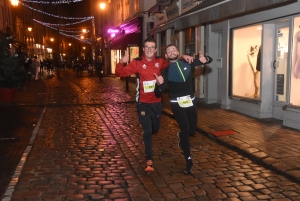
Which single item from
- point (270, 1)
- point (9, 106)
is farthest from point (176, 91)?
point (9, 106)

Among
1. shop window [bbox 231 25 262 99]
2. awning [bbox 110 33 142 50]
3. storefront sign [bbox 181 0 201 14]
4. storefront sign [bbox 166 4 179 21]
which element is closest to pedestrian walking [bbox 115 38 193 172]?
shop window [bbox 231 25 262 99]

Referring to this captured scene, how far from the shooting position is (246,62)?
10703 millimetres

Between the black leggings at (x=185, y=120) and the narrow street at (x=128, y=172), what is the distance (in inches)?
19.8

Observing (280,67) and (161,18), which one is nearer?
(280,67)

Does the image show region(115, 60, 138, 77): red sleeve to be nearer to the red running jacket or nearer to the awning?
the red running jacket

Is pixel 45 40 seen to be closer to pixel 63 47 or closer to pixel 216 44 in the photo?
pixel 63 47

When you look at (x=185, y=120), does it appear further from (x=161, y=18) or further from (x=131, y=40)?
(x=131, y=40)

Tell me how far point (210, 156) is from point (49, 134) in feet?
13.0

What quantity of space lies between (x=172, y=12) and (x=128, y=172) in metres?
11.6

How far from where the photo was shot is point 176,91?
17.5 ft

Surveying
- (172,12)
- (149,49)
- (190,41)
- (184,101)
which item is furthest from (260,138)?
(172,12)

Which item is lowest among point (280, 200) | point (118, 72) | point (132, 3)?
point (280, 200)

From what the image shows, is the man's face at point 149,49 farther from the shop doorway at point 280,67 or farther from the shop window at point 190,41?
the shop window at point 190,41

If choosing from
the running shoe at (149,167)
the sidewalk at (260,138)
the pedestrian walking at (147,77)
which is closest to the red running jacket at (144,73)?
the pedestrian walking at (147,77)
